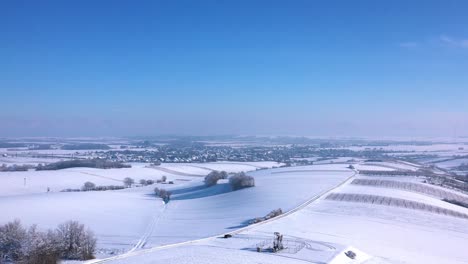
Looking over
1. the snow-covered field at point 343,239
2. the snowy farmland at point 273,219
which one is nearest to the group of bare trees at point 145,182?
the snowy farmland at point 273,219

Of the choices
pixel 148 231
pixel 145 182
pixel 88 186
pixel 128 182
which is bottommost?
pixel 145 182

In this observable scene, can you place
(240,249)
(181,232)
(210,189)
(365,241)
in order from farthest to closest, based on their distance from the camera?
1. (210,189)
2. (181,232)
3. (365,241)
4. (240,249)

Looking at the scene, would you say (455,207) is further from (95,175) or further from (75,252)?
(95,175)

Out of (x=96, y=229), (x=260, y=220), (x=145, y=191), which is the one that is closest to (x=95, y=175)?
(x=145, y=191)

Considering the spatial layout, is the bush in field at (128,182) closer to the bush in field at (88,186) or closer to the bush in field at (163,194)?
the bush in field at (88,186)

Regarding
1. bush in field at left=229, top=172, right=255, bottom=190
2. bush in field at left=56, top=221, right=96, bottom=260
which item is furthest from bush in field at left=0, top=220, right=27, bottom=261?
bush in field at left=229, top=172, right=255, bottom=190

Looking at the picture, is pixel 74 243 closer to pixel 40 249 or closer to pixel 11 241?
pixel 40 249

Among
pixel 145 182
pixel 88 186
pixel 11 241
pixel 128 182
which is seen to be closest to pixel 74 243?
pixel 11 241
